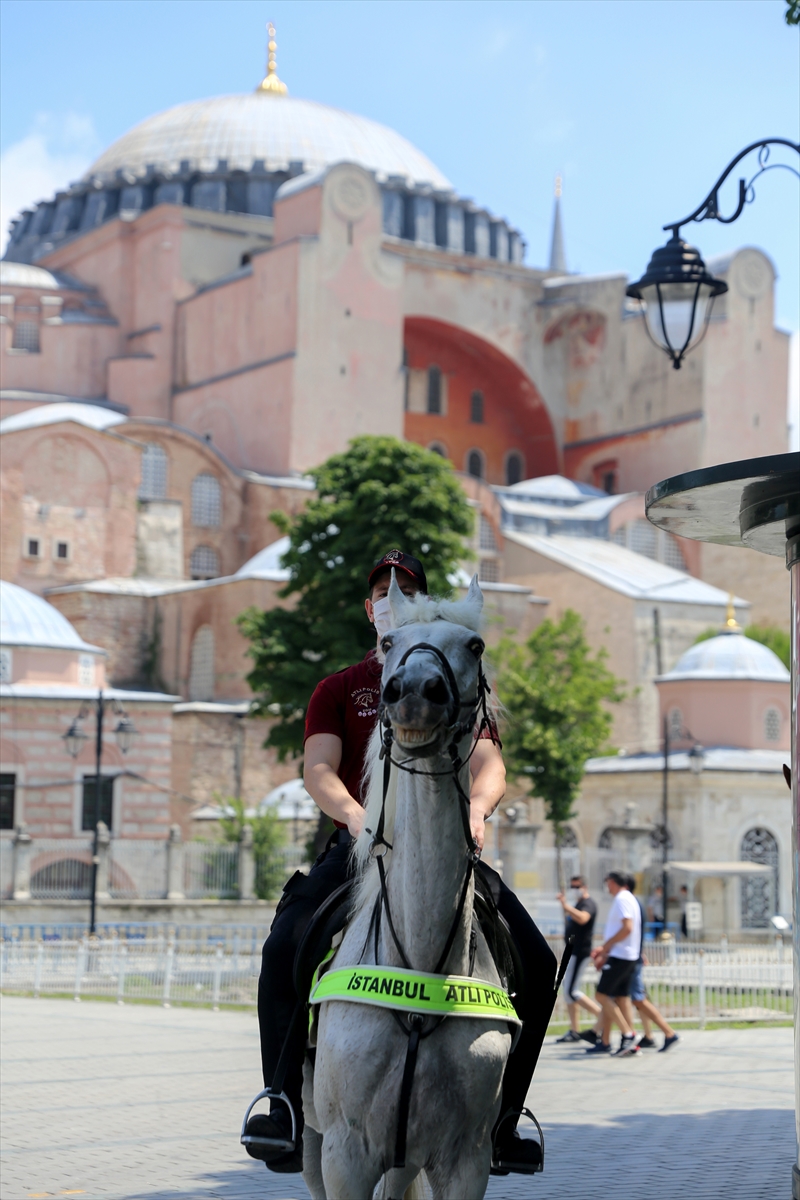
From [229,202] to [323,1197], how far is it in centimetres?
5692

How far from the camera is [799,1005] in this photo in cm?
611

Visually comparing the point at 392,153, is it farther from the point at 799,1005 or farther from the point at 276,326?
the point at 799,1005

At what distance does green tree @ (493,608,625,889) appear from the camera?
120ft

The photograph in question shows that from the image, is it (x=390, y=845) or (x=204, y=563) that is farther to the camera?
(x=204, y=563)

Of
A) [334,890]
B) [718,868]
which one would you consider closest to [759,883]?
[718,868]

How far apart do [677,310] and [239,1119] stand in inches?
196

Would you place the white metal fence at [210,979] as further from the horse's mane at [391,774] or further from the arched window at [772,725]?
the arched window at [772,725]

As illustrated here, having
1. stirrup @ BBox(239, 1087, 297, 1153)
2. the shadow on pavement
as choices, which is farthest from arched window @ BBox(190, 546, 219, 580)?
stirrup @ BBox(239, 1087, 297, 1153)

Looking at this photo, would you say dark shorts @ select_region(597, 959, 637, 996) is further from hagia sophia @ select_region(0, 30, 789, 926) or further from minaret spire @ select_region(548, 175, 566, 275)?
minaret spire @ select_region(548, 175, 566, 275)

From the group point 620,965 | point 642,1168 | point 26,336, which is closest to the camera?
point 642,1168

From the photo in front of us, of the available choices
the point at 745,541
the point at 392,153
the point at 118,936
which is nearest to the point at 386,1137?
the point at 745,541

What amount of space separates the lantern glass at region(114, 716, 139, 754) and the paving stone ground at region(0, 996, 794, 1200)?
43.5 feet

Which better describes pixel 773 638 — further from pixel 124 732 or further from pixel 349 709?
pixel 349 709

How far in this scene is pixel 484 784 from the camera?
15.4 ft
